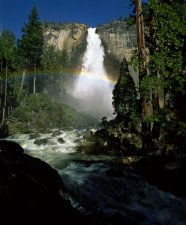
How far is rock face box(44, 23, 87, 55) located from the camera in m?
106

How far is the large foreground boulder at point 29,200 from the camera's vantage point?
22.5 feet

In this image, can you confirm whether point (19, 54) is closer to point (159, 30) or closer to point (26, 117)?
point (26, 117)

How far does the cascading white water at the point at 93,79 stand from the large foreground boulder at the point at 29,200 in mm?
82412

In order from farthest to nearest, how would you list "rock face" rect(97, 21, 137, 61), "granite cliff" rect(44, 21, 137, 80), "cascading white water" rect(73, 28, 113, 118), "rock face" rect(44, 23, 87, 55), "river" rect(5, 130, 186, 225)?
1. "rock face" rect(44, 23, 87, 55)
2. "rock face" rect(97, 21, 137, 61)
3. "granite cliff" rect(44, 21, 137, 80)
4. "cascading white water" rect(73, 28, 113, 118)
5. "river" rect(5, 130, 186, 225)

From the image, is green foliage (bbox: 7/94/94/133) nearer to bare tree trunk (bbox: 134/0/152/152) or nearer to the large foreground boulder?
bare tree trunk (bbox: 134/0/152/152)

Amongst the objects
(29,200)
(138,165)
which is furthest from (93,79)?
(29,200)

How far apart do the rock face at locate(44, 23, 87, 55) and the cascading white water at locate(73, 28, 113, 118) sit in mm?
4759

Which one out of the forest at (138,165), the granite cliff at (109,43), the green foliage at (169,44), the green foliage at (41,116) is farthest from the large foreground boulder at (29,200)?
the granite cliff at (109,43)

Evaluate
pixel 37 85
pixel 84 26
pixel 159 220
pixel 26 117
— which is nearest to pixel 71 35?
pixel 84 26

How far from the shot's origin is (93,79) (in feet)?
327

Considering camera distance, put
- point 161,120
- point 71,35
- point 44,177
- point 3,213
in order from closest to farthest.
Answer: point 3,213, point 44,177, point 161,120, point 71,35

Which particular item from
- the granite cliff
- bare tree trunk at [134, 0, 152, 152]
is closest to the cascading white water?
the granite cliff

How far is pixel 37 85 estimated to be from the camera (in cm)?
7900

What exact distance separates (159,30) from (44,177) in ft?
33.5
